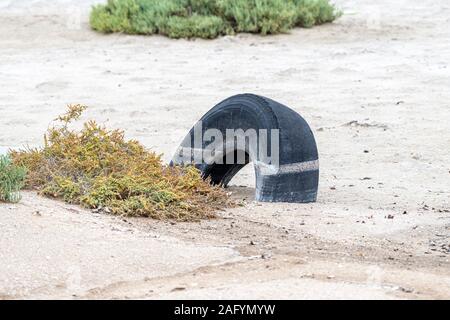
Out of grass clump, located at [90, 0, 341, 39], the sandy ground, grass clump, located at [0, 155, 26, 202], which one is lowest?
the sandy ground

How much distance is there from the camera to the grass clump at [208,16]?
538 inches

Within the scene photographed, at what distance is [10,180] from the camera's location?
5.86 metres

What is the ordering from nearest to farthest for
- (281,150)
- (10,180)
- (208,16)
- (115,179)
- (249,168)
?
(10,180) < (115,179) < (281,150) < (249,168) < (208,16)

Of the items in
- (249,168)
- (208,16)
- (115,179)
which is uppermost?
(208,16)

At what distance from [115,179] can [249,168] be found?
236cm

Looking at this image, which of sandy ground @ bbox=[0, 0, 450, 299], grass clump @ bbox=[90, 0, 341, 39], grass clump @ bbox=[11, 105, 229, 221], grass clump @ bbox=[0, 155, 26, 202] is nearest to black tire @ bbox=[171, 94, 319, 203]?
sandy ground @ bbox=[0, 0, 450, 299]

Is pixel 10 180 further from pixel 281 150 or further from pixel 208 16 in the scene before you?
pixel 208 16

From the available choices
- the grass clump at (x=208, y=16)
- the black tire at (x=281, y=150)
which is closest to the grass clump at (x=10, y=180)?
the black tire at (x=281, y=150)

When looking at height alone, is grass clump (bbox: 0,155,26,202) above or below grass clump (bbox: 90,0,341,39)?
below

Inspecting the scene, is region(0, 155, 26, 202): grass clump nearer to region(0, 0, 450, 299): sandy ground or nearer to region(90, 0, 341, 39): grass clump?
region(0, 0, 450, 299): sandy ground

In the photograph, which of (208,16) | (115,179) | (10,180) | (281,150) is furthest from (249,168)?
(208,16)

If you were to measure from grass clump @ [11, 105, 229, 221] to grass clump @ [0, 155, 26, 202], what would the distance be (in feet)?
0.69

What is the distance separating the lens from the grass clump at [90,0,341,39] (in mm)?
13672

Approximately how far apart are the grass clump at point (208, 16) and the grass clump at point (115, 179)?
7.01 metres
